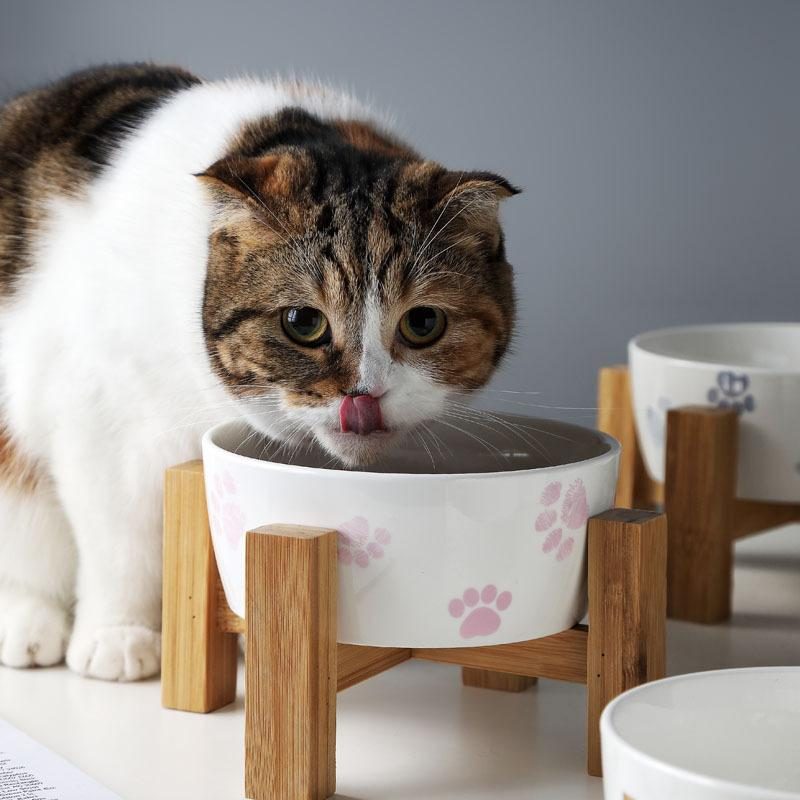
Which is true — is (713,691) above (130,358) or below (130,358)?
below

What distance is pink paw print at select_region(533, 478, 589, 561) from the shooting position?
0.67 metres

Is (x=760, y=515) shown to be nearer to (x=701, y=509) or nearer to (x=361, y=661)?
(x=701, y=509)

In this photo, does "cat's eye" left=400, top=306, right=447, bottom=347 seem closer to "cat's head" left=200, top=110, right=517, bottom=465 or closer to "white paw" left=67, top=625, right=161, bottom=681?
"cat's head" left=200, top=110, right=517, bottom=465

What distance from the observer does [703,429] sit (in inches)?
39.3

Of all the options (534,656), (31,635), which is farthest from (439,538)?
(31,635)

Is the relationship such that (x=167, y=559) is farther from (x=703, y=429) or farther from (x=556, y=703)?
A: (x=703, y=429)

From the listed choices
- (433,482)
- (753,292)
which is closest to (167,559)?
(433,482)

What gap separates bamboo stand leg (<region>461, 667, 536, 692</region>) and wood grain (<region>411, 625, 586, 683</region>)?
7 centimetres

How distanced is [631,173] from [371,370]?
0.85m

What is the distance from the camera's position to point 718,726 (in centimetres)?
59

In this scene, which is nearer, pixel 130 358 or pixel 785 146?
pixel 130 358

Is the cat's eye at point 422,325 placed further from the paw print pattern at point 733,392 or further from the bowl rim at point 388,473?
the paw print pattern at point 733,392

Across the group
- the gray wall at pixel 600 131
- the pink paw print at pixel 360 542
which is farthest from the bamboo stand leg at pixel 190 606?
the gray wall at pixel 600 131

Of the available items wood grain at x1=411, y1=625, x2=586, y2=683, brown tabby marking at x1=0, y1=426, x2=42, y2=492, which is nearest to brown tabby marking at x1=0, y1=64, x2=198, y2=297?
brown tabby marking at x1=0, y1=426, x2=42, y2=492
